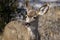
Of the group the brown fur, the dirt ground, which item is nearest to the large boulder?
the brown fur

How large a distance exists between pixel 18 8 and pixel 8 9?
0.20m

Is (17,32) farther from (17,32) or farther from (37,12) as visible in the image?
(37,12)

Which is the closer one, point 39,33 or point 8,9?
point 39,33

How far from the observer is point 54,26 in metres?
1.37

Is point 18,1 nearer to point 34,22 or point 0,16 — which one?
point 0,16

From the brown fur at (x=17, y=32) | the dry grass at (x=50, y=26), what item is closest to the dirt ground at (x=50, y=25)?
the dry grass at (x=50, y=26)

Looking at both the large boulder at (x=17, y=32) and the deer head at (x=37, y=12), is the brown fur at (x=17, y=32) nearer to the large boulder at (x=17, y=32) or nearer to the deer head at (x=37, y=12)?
the large boulder at (x=17, y=32)

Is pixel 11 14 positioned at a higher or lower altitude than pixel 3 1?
lower

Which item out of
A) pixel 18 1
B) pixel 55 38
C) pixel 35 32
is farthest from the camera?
pixel 18 1

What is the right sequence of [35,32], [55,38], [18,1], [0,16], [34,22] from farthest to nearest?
[18,1] < [0,16] < [34,22] < [35,32] < [55,38]

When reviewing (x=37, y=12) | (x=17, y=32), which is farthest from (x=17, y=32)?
(x=37, y=12)

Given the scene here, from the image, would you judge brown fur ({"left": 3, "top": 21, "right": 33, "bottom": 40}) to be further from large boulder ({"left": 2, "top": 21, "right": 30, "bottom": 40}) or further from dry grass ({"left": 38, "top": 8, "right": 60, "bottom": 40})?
dry grass ({"left": 38, "top": 8, "right": 60, "bottom": 40})

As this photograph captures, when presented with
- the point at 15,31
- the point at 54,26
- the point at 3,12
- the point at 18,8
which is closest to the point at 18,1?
the point at 18,8

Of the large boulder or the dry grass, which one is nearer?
the dry grass
